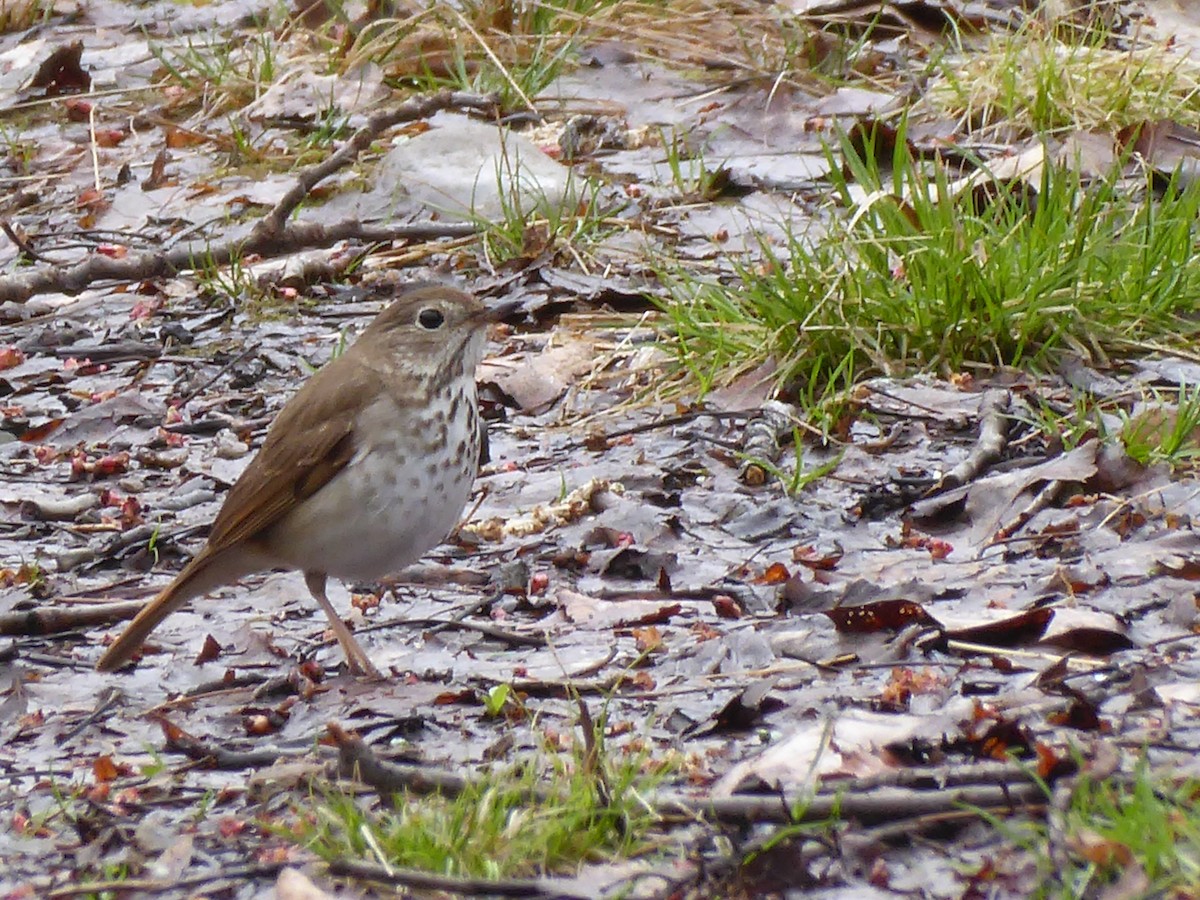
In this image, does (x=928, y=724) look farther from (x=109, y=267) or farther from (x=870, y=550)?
(x=109, y=267)

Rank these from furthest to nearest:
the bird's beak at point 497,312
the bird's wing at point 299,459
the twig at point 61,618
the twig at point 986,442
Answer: the twig at point 986,442 < the bird's beak at point 497,312 < the twig at point 61,618 < the bird's wing at point 299,459

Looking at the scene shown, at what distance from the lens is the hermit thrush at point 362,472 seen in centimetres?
491

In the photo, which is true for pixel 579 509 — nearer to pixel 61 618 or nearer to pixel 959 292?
pixel 959 292

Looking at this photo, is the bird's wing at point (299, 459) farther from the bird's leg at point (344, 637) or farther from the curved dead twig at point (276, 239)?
the curved dead twig at point (276, 239)

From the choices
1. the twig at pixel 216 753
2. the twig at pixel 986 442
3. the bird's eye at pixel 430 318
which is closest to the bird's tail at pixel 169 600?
the twig at pixel 216 753

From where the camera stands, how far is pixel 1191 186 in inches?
270

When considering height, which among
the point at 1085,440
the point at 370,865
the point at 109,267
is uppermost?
the point at 370,865

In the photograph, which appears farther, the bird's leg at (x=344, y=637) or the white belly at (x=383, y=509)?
the white belly at (x=383, y=509)

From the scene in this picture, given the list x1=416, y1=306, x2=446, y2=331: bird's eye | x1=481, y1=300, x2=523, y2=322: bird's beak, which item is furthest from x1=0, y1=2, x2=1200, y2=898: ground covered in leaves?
x1=416, y1=306, x2=446, y2=331: bird's eye

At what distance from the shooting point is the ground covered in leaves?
3.41 meters

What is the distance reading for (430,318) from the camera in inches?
209

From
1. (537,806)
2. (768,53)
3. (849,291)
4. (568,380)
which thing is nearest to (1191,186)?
(849,291)

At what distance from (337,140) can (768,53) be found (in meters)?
2.21

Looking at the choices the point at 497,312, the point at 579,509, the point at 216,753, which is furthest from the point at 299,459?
the point at 216,753
